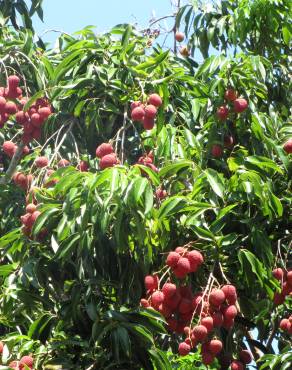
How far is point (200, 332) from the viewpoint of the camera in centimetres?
331

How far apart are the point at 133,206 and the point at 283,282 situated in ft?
2.16

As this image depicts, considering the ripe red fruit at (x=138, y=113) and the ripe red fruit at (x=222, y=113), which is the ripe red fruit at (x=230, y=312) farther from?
the ripe red fruit at (x=222, y=113)

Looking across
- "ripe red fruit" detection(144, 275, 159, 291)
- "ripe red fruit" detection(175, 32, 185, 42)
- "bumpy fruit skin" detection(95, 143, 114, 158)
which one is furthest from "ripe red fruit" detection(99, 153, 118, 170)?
"ripe red fruit" detection(175, 32, 185, 42)

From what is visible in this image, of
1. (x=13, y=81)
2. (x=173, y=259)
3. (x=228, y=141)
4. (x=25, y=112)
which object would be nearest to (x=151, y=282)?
(x=173, y=259)

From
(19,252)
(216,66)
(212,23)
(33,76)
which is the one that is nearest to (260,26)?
(212,23)

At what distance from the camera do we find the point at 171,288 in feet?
11.2

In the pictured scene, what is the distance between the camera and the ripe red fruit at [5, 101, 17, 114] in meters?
4.22

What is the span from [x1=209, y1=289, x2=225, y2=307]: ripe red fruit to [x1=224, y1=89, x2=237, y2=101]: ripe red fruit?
92cm

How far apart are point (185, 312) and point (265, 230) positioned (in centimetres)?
54

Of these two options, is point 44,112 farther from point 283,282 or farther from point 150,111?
point 283,282

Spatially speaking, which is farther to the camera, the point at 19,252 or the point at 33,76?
the point at 33,76

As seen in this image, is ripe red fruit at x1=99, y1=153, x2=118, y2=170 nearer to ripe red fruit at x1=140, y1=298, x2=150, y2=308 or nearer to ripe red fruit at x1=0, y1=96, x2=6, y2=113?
ripe red fruit at x1=140, y1=298, x2=150, y2=308

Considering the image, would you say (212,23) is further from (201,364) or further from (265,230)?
(201,364)

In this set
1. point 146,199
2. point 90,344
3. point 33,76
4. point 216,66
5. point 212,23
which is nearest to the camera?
point 146,199
